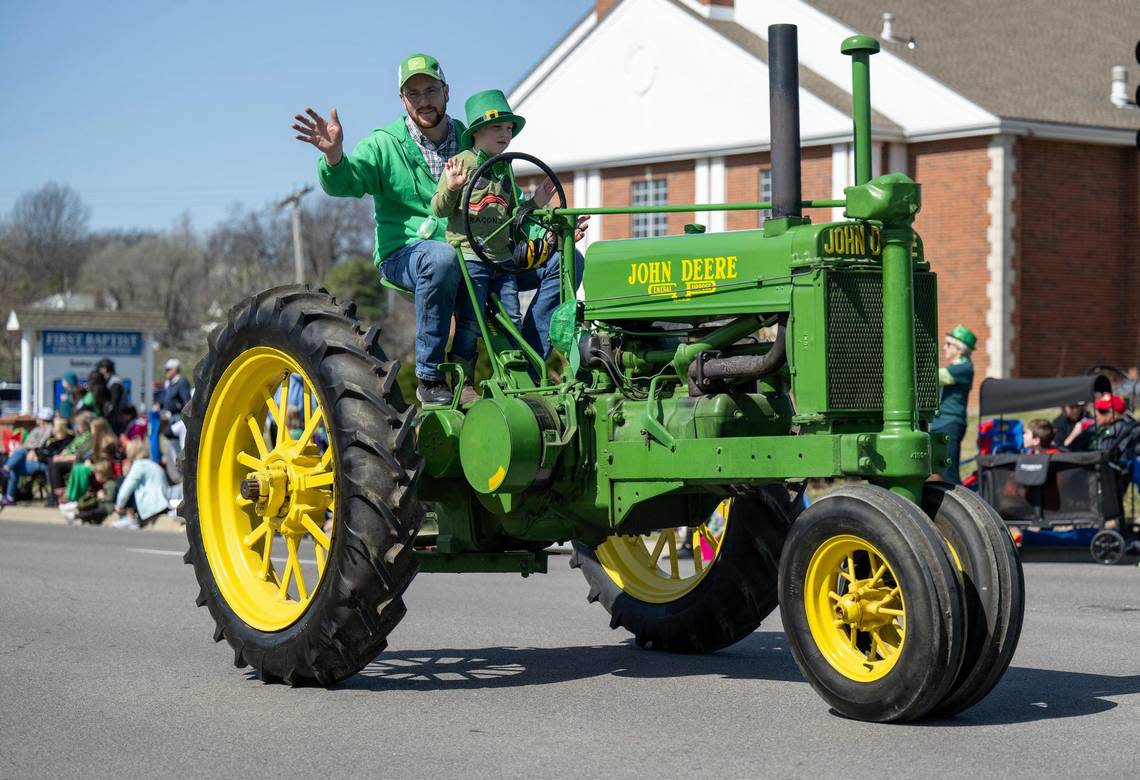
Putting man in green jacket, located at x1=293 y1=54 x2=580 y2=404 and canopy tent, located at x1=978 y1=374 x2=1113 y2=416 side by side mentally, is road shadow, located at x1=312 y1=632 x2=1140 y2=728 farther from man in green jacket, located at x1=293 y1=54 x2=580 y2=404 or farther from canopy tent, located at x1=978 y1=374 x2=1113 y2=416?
canopy tent, located at x1=978 y1=374 x2=1113 y2=416

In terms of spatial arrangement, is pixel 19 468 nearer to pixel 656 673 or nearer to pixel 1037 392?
pixel 1037 392

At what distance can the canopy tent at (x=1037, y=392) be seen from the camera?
51.8 ft

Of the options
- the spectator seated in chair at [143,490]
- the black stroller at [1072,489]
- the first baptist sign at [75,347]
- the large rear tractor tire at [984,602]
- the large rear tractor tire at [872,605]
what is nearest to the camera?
the large rear tractor tire at [872,605]

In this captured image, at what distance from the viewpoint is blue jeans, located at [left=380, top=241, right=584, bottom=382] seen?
782 cm

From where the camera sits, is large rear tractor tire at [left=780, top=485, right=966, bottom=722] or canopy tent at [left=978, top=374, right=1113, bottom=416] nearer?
large rear tractor tire at [left=780, top=485, right=966, bottom=722]

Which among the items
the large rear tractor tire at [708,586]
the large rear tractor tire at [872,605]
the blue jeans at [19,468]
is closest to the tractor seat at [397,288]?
the large rear tractor tire at [708,586]

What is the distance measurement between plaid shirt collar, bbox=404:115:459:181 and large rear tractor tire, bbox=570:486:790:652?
2.02 m

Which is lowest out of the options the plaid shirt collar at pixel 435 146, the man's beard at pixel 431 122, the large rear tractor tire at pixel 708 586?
the large rear tractor tire at pixel 708 586

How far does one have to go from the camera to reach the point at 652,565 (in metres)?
8.68

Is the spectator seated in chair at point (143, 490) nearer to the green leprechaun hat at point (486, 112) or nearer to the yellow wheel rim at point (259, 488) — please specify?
the yellow wheel rim at point (259, 488)

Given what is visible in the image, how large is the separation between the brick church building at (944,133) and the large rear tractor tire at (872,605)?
89.9 feet

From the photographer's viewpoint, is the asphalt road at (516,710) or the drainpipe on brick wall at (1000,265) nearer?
the asphalt road at (516,710)

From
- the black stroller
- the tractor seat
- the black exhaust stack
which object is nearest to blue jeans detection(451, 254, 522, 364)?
the tractor seat

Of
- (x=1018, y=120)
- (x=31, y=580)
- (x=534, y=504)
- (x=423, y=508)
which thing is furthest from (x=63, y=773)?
(x=1018, y=120)
